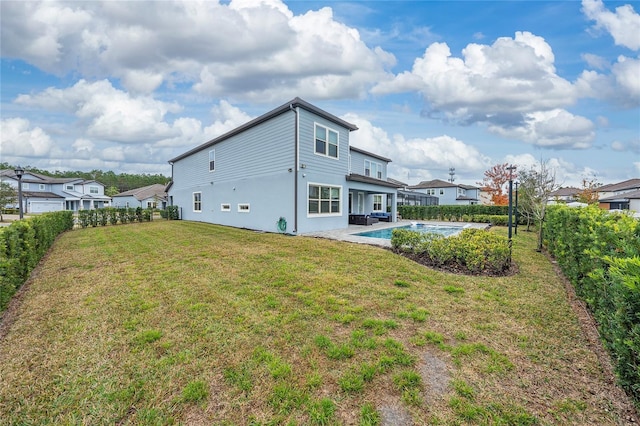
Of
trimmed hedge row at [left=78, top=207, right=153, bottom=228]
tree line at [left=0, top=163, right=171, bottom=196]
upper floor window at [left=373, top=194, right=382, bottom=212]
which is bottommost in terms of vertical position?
trimmed hedge row at [left=78, top=207, right=153, bottom=228]

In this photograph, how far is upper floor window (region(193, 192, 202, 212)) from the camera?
67.1 feet

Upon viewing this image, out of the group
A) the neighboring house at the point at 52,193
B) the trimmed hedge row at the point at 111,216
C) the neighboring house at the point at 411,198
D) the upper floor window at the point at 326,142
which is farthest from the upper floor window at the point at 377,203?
the neighboring house at the point at 52,193

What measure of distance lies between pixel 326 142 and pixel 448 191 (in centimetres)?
3898

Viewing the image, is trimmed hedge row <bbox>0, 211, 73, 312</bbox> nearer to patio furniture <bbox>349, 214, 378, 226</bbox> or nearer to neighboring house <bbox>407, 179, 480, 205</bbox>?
patio furniture <bbox>349, 214, 378, 226</bbox>

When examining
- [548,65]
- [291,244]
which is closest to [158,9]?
[291,244]

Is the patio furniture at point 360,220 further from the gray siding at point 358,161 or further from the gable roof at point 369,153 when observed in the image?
the gable roof at point 369,153

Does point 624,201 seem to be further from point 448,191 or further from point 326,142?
point 326,142

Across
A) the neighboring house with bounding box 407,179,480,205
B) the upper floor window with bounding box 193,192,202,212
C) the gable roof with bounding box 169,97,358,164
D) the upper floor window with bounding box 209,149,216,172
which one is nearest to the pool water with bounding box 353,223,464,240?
the gable roof with bounding box 169,97,358,164

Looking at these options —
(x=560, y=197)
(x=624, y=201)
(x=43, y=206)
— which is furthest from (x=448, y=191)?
(x=43, y=206)

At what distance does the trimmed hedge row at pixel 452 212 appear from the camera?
24797 mm

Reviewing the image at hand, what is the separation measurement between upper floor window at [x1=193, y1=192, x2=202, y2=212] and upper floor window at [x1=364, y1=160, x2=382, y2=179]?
41.5ft

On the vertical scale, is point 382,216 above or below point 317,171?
below

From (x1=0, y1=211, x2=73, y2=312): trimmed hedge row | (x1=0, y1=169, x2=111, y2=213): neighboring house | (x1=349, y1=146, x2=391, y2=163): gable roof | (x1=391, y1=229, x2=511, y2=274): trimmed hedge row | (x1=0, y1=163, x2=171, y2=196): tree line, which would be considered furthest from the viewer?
(x1=0, y1=163, x2=171, y2=196): tree line

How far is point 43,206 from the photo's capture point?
40.4m
